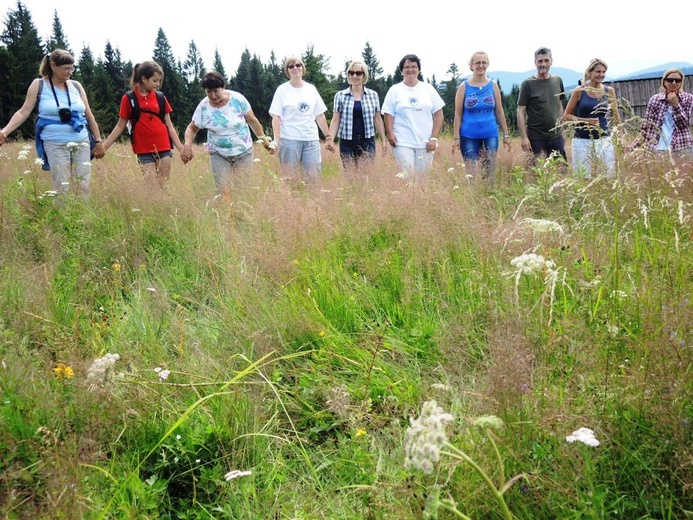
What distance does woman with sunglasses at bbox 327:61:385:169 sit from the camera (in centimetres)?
659

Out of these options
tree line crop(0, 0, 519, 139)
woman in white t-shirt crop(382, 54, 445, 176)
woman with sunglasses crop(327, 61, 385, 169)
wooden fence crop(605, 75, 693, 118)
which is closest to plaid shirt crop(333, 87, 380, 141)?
woman with sunglasses crop(327, 61, 385, 169)

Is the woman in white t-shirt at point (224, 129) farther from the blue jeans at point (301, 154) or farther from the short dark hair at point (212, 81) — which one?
the blue jeans at point (301, 154)

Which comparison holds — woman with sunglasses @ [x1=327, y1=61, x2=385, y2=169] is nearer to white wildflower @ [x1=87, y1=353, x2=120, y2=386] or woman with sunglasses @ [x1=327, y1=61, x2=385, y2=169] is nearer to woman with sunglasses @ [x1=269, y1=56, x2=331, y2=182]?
woman with sunglasses @ [x1=269, y1=56, x2=331, y2=182]

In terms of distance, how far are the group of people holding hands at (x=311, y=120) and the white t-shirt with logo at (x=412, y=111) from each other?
11mm

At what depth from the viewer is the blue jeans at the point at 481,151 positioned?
20.3ft

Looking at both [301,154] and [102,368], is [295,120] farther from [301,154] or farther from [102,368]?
[102,368]

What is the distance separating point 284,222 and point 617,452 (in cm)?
248

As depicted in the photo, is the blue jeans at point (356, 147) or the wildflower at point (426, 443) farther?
the blue jeans at point (356, 147)

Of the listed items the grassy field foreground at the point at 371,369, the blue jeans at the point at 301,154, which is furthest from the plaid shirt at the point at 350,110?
the grassy field foreground at the point at 371,369

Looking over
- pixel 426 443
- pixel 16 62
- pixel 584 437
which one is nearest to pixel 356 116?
pixel 584 437

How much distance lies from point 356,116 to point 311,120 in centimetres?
59

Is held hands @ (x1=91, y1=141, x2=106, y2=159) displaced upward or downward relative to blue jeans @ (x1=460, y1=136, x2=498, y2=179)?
upward

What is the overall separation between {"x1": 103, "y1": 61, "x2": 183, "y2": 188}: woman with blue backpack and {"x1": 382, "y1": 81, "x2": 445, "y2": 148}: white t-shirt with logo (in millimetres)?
2465

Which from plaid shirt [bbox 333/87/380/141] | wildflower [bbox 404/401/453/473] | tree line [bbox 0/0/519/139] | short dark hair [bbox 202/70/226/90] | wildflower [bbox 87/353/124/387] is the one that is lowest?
wildflower [bbox 87/353/124/387]
